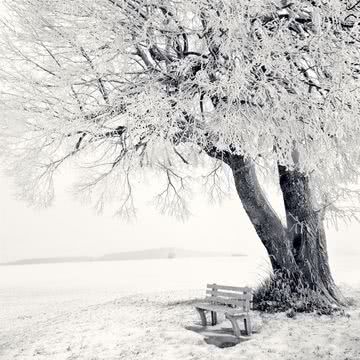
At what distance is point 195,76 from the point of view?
26.6 feet

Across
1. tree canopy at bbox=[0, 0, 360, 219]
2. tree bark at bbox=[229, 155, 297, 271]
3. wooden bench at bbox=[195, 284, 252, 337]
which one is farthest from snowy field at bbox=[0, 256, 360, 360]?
tree canopy at bbox=[0, 0, 360, 219]

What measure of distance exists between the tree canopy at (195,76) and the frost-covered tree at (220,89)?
0.10 ft

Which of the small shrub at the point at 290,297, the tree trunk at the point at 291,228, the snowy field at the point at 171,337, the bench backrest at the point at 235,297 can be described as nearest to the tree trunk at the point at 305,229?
the tree trunk at the point at 291,228

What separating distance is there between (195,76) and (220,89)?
0.98 metres

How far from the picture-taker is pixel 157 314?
32.8ft

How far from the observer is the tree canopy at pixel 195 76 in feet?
23.9

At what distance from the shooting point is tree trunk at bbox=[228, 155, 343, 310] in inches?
400

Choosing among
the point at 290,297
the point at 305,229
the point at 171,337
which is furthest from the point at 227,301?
the point at 305,229

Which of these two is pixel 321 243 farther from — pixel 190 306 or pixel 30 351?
pixel 30 351

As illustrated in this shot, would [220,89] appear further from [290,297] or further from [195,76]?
[290,297]

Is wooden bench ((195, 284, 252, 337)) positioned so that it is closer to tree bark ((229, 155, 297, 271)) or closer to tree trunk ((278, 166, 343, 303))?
tree bark ((229, 155, 297, 271))

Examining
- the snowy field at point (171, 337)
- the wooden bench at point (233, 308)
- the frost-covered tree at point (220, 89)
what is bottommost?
the snowy field at point (171, 337)

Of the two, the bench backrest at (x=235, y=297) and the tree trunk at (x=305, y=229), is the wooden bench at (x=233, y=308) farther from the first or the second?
the tree trunk at (x=305, y=229)

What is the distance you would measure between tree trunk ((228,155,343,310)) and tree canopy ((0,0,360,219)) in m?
0.92
